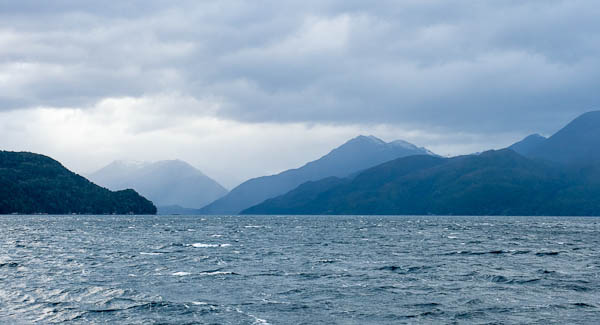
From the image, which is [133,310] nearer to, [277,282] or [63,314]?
[63,314]

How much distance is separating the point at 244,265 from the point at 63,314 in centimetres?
3390

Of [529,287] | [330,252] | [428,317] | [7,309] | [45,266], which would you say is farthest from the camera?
[330,252]

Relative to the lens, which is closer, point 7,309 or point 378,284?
point 7,309

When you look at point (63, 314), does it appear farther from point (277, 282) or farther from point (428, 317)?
point (428, 317)

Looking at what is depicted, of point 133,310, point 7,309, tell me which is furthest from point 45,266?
point 133,310

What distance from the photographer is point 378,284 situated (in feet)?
189

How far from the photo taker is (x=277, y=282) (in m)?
59.2

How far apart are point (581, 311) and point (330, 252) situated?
181 ft

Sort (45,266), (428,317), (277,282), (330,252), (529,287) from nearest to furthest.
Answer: (428,317) < (529,287) < (277,282) < (45,266) < (330,252)

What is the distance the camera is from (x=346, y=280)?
198 feet

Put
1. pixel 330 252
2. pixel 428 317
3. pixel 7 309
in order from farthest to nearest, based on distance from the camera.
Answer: pixel 330 252 → pixel 7 309 → pixel 428 317

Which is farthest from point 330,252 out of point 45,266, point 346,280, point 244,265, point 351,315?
point 351,315

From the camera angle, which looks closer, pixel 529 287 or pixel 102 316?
pixel 102 316

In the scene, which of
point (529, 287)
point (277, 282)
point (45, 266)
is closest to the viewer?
point (529, 287)
